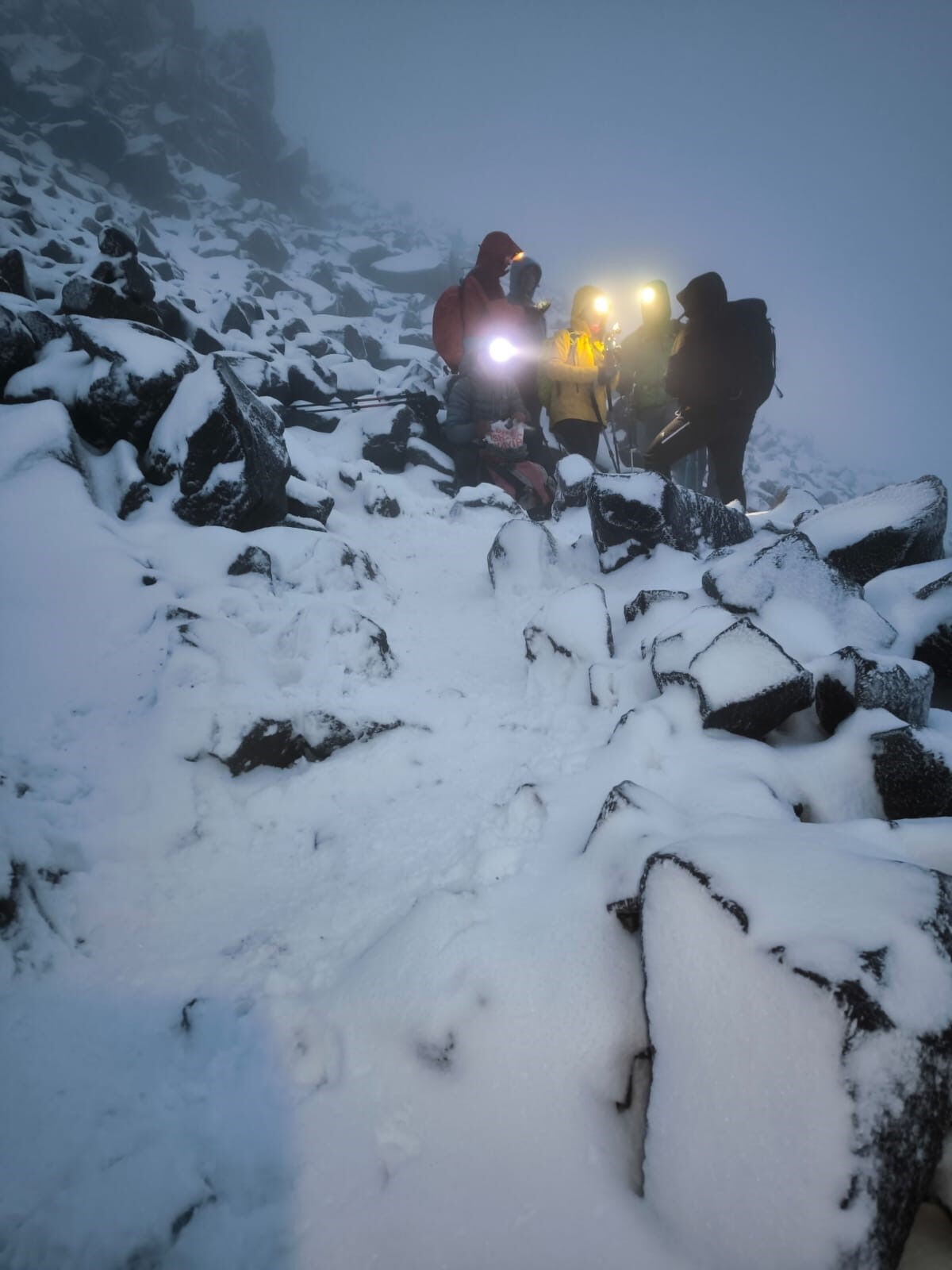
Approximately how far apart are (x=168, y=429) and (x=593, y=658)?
160 inches

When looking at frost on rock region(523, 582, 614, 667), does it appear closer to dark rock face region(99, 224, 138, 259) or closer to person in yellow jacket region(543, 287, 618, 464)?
person in yellow jacket region(543, 287, 618, 464)

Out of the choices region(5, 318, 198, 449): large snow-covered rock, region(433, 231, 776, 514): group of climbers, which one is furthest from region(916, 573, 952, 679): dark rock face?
region(5, 318, 198, 449): large snow-covered rock

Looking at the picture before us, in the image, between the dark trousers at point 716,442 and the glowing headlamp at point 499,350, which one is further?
the glowing headlamp at point 499,350

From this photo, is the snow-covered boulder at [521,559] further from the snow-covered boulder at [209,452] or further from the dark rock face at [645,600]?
the snow-covered boulder at [209,452]

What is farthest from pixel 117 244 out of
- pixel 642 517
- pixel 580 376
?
pixel 642 517

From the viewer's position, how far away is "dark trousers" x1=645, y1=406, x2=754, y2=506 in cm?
665

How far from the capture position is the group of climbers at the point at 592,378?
6.52 metres

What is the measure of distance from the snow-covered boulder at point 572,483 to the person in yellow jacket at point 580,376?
3.45 metres

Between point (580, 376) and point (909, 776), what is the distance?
9.47 meters

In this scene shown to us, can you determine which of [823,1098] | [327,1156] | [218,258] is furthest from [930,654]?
[218,258]

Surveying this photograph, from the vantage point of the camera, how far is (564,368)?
9.71 metres

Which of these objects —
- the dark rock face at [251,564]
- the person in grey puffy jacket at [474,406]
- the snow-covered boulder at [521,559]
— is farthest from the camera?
the person in grey puffy jacket at [474,406]

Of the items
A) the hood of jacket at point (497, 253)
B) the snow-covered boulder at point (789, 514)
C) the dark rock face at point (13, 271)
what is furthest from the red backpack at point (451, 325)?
the snow-covered boulder at point (789, 514)

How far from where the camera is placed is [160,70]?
50.2 meters
